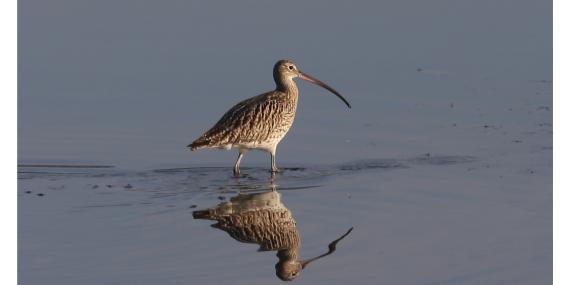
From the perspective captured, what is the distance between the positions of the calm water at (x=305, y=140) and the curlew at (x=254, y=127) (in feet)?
0.87

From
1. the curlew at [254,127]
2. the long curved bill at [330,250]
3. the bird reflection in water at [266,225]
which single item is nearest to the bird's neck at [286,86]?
the curlew at [254,127]

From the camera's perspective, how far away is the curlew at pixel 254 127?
1355 centimetres

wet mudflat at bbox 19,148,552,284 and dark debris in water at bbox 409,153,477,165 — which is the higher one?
dark debris in water at bbox 409,153,477,165

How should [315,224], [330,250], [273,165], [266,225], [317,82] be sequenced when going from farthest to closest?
[317,82], [273,165], [266,225], [315,224], [330,250]

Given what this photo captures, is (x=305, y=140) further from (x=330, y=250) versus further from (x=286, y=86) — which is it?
(x=330, y=250)

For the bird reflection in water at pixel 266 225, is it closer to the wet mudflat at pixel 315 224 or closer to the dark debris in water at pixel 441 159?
the wet mudflat at pixel 315 224

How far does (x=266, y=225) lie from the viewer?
1122 cm

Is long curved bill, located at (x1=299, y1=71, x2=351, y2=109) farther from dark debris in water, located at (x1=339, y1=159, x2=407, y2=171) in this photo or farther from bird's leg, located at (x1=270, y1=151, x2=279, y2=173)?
dark debris in water, located at (x1=339, y1=159, x2=407, y2=171)

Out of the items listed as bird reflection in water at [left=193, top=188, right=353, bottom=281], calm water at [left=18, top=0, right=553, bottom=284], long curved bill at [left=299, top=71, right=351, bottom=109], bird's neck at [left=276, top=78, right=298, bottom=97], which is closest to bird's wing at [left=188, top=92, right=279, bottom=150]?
calm water at [left=18, top=0, right=553, bottom=284]

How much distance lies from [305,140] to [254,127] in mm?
1114

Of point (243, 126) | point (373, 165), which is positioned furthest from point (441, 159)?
point (243, 126)

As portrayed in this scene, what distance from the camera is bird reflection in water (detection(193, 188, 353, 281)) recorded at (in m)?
9.89

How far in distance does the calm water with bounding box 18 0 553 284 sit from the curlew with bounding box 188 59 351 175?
266mm

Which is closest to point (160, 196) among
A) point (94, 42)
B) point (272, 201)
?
point (272, 201)
